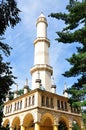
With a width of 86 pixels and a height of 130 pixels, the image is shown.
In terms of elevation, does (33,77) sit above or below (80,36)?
above

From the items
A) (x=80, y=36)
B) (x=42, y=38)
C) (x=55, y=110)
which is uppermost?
(x=42, y=38)

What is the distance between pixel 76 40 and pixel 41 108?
16.7 meters

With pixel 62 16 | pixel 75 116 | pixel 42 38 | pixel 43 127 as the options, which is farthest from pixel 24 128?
pixel 62 16

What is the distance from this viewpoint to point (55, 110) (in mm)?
36344

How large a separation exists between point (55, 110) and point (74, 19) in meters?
19.6

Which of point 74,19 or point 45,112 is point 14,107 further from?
point 74,19

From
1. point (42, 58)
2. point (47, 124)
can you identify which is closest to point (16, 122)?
point (47, 124)

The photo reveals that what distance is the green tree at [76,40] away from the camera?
1931cm

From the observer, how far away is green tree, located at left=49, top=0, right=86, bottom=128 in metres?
19.3

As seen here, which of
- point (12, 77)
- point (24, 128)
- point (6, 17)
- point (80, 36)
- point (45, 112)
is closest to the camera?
point (6, 17)

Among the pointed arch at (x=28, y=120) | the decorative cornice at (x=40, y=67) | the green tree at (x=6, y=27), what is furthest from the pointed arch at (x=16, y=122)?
the green tree at (x=6, y=27)

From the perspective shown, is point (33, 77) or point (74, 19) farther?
point (33, 77)

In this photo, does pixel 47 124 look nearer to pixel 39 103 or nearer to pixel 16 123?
pixel 16 123

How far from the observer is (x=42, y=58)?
4534cm
